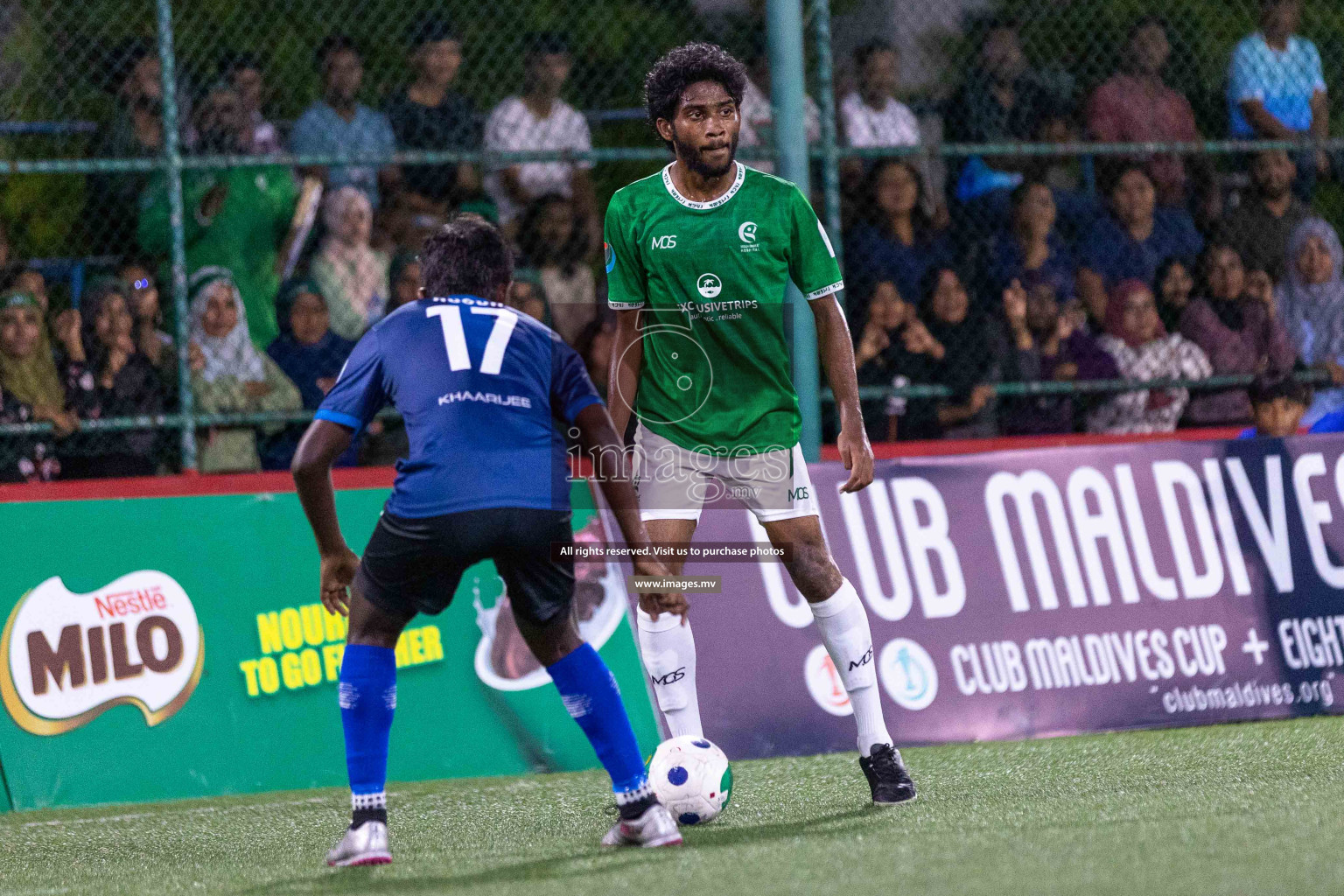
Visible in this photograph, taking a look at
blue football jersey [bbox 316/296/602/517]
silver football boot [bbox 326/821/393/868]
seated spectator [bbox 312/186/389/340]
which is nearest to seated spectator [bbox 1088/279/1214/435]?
seated spectator [bbox 312/186/389/340]

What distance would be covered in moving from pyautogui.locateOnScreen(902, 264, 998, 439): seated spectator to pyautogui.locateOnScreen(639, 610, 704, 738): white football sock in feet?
11.8

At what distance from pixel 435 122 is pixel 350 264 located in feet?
3.00

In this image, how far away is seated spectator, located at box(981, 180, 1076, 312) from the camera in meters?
9.23

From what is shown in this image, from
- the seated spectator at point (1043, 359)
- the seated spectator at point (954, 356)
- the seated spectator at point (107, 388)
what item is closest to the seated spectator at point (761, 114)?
the seated spectator at point (954, 356)

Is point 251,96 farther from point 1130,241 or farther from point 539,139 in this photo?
point 1130,241

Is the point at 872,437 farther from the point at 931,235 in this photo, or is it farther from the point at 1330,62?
the point at 1330,62

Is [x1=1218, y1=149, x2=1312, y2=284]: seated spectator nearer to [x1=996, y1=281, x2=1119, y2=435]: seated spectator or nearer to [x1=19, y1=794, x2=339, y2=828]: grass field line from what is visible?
[x1=996, y1=281, x2=1119, y2=435]: seated spectator

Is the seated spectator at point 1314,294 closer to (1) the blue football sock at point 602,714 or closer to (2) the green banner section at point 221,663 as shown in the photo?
(2) the green banner section at point 221,663

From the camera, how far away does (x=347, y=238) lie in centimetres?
848

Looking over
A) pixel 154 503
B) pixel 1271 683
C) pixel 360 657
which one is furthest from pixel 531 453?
pixel 1271 683

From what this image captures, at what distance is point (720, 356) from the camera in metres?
5.27

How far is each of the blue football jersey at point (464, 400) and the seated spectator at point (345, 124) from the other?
14.2ft

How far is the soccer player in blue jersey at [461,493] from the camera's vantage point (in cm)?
439

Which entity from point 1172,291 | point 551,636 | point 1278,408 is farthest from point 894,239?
point 551,636
